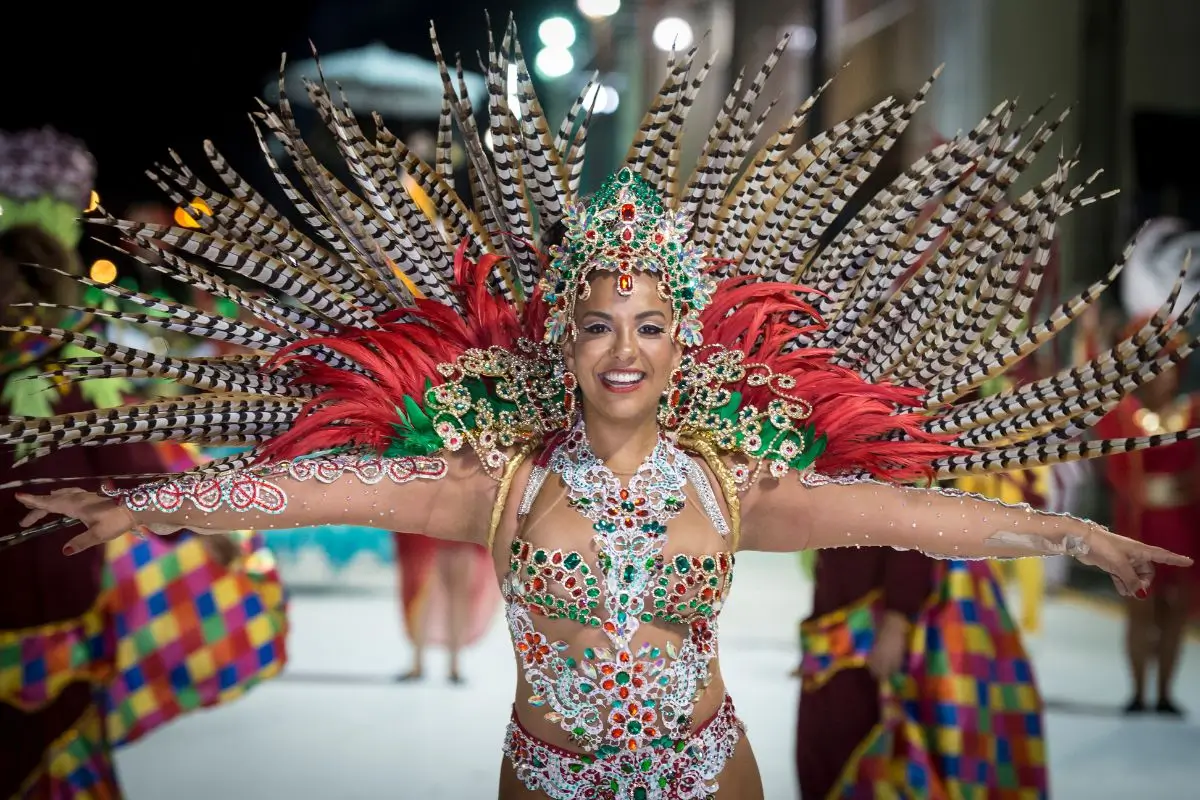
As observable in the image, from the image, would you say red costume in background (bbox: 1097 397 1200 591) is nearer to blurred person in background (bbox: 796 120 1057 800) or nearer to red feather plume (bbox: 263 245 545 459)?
blurred person in background (bbox: 796 120 1057 800)

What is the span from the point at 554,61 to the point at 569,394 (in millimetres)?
2755

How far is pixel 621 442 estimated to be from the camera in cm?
189

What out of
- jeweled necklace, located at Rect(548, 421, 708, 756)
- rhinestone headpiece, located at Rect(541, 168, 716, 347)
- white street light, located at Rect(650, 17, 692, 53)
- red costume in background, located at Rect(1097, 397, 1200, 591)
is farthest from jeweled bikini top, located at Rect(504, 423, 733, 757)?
white street light, located at Rect(650, 17, 692, 53)

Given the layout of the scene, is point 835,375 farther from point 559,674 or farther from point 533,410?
point 559,674

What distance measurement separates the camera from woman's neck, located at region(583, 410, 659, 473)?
1.88 meters

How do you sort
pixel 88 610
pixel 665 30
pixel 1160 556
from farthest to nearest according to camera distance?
pixel 665 30 < pixel 88 610 < pixel 1160 556

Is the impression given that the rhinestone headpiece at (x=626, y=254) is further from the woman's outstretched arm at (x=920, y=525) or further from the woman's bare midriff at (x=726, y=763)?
the woman's bare midriff at (x=726, y=763)

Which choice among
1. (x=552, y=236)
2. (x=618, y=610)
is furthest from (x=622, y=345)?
(x=618, y=610)

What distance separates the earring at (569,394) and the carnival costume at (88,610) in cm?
138

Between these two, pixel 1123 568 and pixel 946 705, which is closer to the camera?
pixel 1123 568

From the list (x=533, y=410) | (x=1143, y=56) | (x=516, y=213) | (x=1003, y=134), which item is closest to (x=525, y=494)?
(x=533, y=410)

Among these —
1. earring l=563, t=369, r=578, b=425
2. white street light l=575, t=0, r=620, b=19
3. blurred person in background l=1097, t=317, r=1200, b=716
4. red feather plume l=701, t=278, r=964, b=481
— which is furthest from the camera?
blurred person in background l=1097, t=317, r=1200, b=716

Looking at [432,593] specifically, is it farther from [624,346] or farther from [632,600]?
[624,346]

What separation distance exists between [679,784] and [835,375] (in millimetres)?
642
